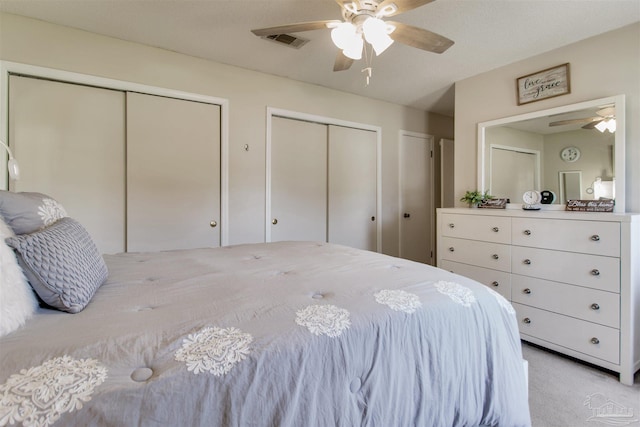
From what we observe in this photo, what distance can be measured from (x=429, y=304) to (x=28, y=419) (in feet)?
3.37

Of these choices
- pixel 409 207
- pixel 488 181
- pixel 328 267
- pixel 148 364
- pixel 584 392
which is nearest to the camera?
pixel 148 364

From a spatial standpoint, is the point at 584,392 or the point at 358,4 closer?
the point at 358,4

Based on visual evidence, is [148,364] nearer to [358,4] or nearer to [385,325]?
[385,325]

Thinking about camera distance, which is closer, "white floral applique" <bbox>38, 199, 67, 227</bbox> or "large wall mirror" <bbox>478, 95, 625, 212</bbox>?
"white floral applique" <bbox>38, 199, 67, 227</bbox>

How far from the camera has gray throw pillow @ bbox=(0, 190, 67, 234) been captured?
1.00m

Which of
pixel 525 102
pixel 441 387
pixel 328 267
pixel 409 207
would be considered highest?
pixel 525 102

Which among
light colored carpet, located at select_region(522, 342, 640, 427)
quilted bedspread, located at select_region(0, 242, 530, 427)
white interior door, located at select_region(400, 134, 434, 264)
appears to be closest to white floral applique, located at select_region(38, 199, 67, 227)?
quilted bedspread, located at select_region(0, 242, 530, 427)

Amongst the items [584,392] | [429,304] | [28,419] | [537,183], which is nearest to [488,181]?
[537,183]

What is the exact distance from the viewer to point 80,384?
1.97ft

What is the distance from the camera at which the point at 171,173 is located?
260 cm

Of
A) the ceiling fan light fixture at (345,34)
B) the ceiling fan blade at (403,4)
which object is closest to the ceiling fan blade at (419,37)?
the ceiling fan blade at (403,4)

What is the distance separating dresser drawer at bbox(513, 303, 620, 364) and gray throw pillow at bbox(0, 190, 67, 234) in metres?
2.96

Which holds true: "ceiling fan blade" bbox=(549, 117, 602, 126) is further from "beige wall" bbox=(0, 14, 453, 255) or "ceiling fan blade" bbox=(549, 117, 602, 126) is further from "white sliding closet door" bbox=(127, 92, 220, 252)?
"white sliding closet door" bbox=(127, 92, 220, 252)

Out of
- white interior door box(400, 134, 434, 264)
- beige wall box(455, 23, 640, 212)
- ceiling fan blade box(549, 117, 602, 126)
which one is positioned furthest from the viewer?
white interior door box(400, 134, 434, 264)
